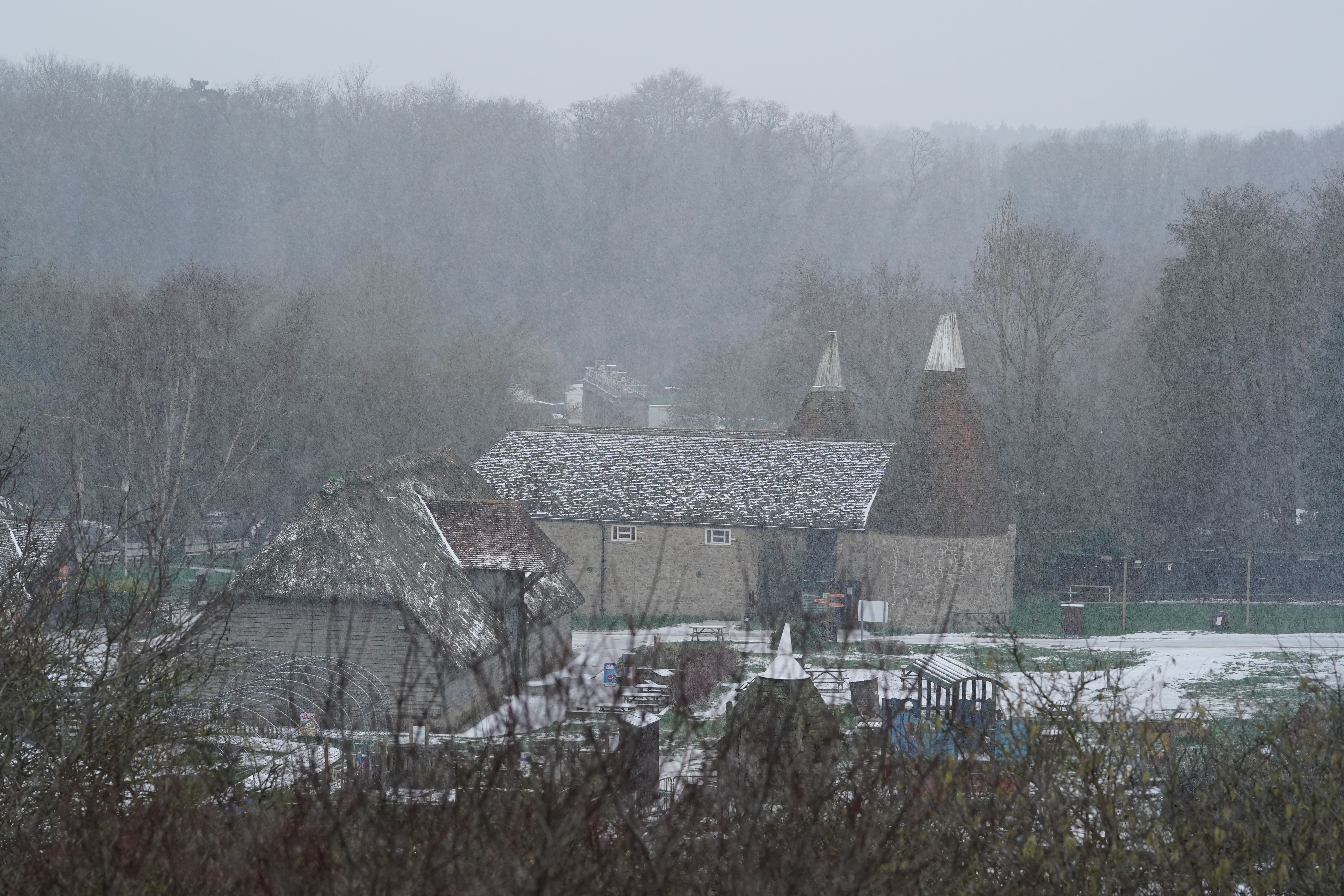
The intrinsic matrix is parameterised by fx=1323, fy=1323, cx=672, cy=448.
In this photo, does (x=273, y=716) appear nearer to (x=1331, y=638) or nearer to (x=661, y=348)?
(x=1331, y=638)

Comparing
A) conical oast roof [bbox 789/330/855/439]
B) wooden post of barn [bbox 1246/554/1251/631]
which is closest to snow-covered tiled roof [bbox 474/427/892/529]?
conical oast roof [bbox 789/330/855/439]

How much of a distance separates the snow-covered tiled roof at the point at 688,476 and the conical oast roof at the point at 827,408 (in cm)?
134

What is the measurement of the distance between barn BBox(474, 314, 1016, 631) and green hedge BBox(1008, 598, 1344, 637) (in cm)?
118

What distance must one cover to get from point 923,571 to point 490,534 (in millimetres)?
10973

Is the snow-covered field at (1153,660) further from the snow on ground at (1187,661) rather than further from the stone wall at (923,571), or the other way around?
the stone wall at (923,571)

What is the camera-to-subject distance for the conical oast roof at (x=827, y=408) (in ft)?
112

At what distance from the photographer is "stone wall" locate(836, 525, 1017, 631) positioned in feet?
96.0

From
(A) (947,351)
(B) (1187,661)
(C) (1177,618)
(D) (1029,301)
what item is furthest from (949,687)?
(D) (1029,301)

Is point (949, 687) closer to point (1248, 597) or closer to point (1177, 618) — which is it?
point (1177, 618)

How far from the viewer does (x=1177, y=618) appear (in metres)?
31.1

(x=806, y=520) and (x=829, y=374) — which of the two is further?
(x=829, y=374)

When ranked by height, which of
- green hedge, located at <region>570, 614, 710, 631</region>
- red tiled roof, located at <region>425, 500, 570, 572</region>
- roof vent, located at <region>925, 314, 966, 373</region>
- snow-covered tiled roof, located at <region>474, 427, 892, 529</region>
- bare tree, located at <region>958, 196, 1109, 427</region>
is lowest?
green hedge, located at <region>570, 614, 710, 631</region>

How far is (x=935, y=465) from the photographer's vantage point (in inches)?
1161

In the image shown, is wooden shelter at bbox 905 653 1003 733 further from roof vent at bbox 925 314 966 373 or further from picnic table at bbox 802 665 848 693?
roof vent at bbox 925 314 966 373
